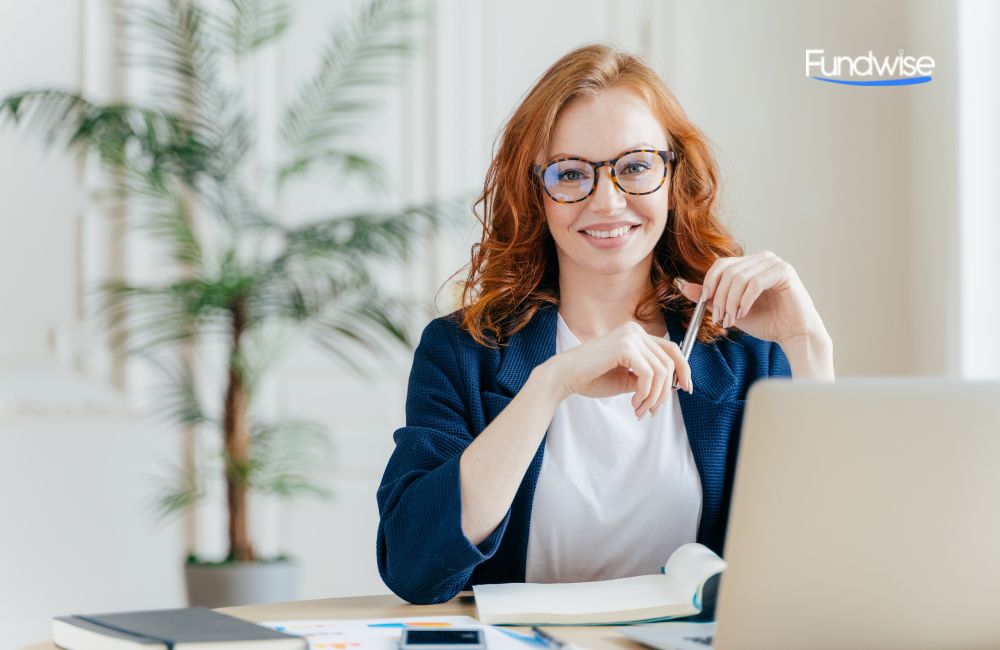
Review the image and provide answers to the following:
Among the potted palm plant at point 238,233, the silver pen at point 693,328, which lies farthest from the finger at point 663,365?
the potted palm plant at point 238,233

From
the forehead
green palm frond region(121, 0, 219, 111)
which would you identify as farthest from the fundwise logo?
the forehead

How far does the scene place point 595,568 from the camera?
154cm

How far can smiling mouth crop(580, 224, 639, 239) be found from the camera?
1614 mm

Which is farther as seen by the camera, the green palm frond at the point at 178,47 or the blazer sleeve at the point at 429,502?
the green palm frond at the point at 178,47

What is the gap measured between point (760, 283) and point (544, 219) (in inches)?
15.1

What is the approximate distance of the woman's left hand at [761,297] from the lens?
1.49 meters

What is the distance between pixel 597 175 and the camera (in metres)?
1.59

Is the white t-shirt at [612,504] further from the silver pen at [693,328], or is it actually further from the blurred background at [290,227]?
the blurred background at [290,227]

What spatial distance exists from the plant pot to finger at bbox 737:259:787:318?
187 cm

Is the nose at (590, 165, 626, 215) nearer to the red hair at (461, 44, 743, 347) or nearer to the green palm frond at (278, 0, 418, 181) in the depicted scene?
the red hair at (461, 44, 743, 347)

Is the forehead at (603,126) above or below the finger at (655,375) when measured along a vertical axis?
above

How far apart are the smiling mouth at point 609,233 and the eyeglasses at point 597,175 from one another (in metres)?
0.05

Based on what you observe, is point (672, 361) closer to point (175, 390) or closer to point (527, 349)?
point (527, 349)

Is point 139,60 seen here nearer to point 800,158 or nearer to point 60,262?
point 60,262
